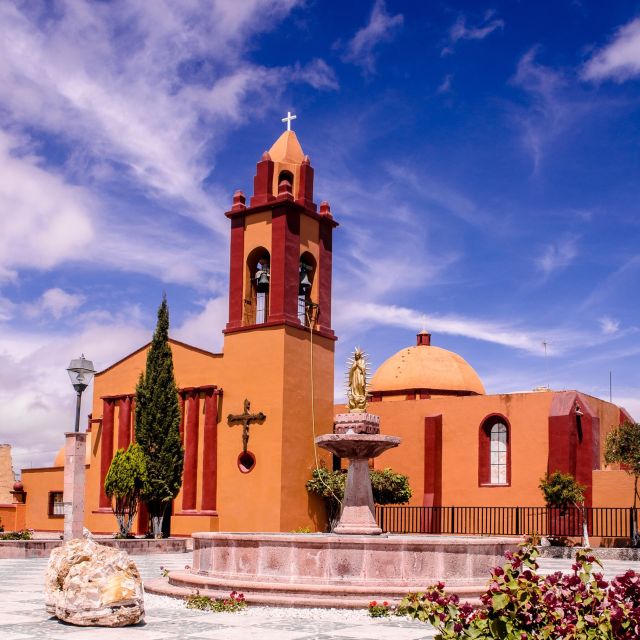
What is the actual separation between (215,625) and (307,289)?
2011 centimetres

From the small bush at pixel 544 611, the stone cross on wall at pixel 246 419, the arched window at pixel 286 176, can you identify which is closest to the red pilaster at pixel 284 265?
the arched window at pixel 286 176

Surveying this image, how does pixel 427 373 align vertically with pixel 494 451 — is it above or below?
above

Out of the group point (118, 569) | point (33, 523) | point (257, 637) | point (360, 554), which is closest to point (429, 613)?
point (257, 637)

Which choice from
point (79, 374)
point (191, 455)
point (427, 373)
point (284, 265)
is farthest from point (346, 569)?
point (427, 373)

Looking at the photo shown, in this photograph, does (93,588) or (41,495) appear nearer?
(93,588)

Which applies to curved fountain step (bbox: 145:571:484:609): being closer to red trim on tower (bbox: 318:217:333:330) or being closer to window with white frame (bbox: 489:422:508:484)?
red trim on tower (bbox: 318:217:333:330)

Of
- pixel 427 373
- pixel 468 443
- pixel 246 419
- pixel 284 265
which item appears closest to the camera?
pixel 246 419

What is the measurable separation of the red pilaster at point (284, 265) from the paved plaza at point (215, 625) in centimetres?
1596

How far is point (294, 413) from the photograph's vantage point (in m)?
28.0

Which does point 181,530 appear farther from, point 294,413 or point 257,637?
point 257,637

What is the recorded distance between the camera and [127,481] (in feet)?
87.2

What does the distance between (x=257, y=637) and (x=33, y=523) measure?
3018 cm

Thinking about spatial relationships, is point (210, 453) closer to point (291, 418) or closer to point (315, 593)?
point (291, 418)

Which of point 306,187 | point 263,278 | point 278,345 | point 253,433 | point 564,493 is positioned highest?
point 306,187
